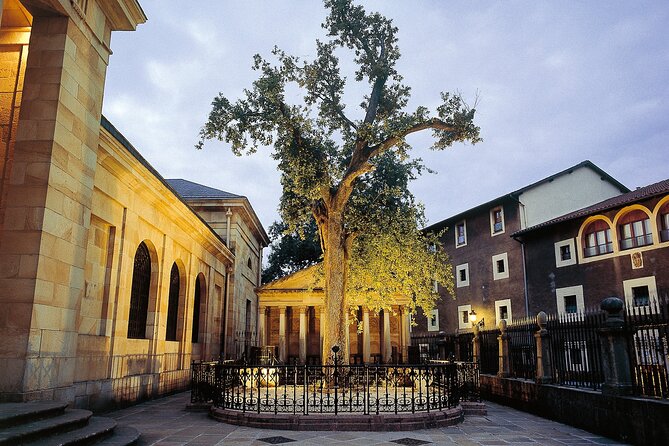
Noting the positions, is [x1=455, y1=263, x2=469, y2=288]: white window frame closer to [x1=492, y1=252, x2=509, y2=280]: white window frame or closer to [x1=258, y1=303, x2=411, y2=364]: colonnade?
[x1=492, y1=252, x2=509, y2=280]: white window frame

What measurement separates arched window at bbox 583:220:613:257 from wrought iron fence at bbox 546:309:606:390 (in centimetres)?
1617

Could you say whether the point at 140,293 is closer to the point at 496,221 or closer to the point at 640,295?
the point at 640,295

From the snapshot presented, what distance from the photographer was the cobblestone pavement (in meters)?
8.28

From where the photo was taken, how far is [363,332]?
35.0m

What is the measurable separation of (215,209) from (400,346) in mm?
17428

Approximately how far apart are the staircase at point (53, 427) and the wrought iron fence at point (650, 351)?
822 centimetres

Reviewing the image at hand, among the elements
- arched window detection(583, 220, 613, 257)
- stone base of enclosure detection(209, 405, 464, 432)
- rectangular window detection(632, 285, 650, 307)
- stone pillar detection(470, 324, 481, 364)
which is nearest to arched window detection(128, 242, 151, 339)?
stone base of enclosure detection(209, 405, 464, 432)

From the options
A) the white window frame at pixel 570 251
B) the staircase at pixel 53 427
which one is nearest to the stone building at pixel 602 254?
the white window frame at pixel 570 251

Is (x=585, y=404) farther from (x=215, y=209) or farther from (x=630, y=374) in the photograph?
(x=215, y=209)

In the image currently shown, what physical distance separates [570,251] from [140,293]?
22566 mm

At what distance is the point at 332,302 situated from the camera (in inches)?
676

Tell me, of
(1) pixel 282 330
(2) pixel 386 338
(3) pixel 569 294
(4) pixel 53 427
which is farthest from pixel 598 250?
(4) pixel 53 427

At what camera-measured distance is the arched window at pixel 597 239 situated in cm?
2545

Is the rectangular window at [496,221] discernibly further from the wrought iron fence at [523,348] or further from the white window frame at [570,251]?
the wrought iron fence at [523,348]
